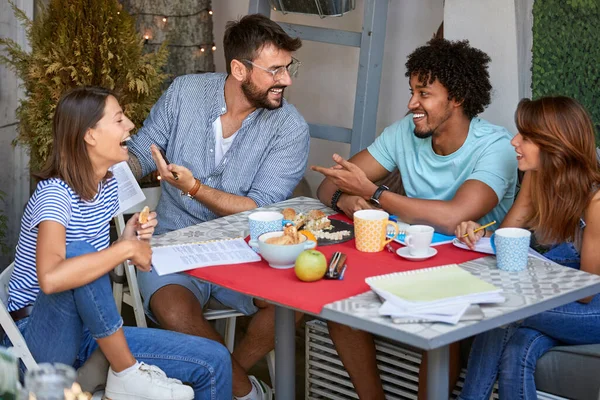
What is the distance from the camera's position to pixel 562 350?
99.0 inches

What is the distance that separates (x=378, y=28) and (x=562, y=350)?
183cm

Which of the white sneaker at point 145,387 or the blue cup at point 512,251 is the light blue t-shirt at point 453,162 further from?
the white sneaker at point 145,387

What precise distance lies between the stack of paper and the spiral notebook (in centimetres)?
44

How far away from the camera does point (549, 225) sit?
2.69 metres

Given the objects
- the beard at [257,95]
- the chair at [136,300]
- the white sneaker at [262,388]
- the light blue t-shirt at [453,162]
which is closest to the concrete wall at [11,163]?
the chair at [136,300]

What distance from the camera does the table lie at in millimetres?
1948

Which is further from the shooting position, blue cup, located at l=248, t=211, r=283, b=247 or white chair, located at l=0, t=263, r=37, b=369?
blue cup, located at l=248, t=211, r=283, b=247

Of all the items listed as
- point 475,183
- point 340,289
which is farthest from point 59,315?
point 475,183

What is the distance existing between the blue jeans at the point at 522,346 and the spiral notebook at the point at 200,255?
0.70 metres

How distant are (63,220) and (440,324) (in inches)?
39.9

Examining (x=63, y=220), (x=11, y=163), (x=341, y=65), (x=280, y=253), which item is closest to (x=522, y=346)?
(x=280, y=253)

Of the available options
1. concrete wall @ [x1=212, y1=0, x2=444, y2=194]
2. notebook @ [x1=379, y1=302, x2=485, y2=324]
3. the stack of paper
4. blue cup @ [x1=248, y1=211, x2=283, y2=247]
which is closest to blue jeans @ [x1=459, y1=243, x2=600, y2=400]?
the stack of paper

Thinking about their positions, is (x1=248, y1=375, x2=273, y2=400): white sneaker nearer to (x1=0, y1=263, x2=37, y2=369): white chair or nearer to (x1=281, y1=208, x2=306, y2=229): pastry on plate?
(x1=281, y1=208, x2=306, y2=229): pastry on plate

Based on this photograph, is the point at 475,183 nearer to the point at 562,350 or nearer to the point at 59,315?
the point at 562,350
